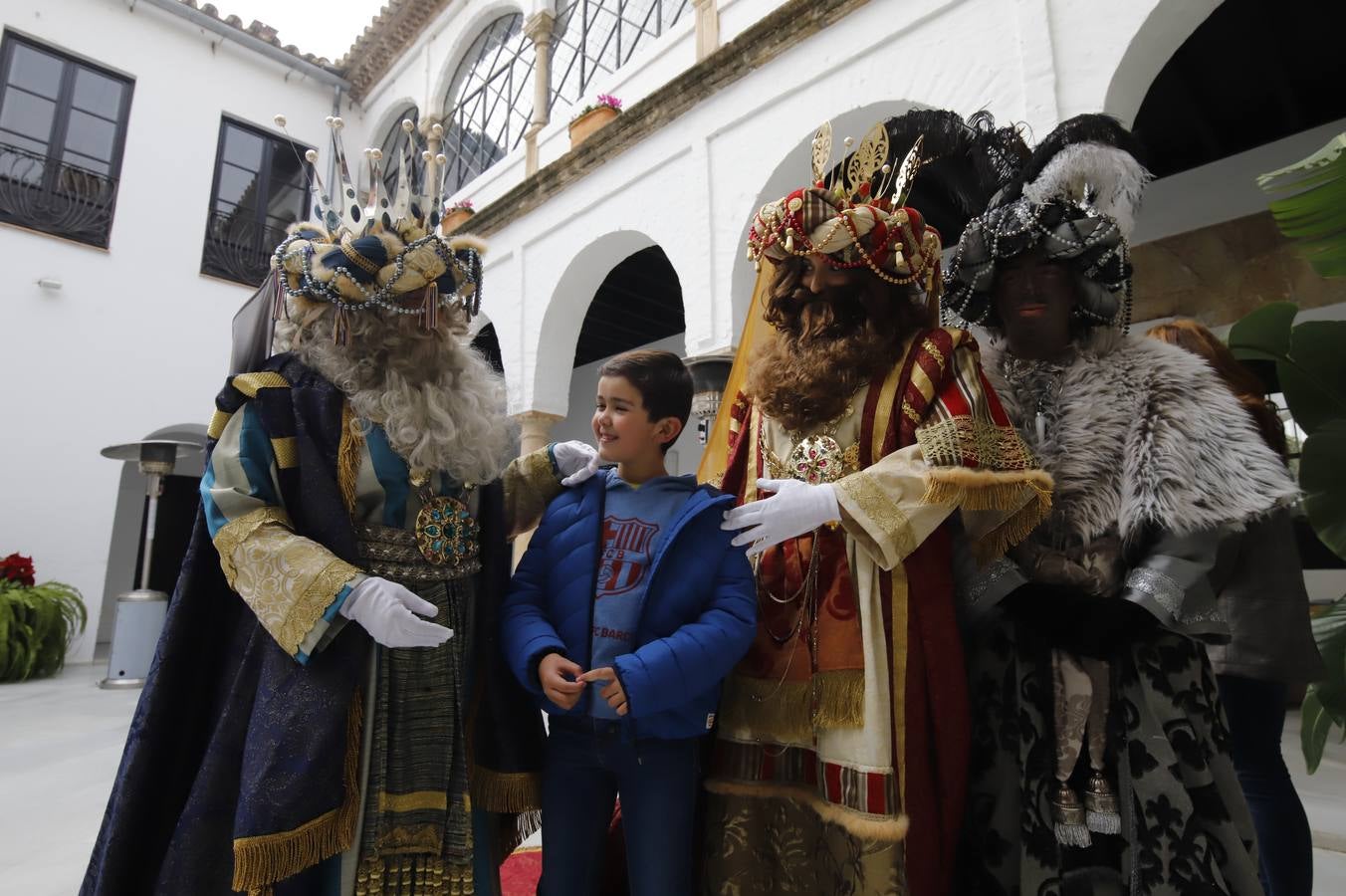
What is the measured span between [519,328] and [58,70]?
660cm

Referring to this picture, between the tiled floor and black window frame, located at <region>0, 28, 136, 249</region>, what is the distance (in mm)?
5178

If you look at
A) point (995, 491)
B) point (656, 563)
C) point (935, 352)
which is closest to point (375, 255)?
point (656, 563)

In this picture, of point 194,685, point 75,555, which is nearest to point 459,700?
point 194,685

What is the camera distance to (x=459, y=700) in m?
1.65

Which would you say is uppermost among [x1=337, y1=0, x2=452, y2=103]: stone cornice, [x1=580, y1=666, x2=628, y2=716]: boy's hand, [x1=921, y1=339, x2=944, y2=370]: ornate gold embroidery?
[x1=337, y1=0, x2=452, y2=103]: stone cornice

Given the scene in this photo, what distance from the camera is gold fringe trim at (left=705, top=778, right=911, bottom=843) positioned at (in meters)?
1.50

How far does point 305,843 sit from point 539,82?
25.6 ft

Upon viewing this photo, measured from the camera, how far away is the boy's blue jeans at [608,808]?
1574 millimetres

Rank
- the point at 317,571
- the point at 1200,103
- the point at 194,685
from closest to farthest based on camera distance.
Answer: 1. the point at 317,571
2. the point at 194,685
3. the point at 1200,103

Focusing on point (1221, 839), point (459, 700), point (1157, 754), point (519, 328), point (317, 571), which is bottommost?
point (1221, 839)

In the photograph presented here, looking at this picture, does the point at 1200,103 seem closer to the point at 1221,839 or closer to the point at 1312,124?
the point at 1312,124

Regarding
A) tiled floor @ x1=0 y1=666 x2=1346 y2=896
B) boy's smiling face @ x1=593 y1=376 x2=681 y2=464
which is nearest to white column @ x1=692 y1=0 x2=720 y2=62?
boy's smiling face @ x1=593 y1=376 x2=681 y2=464

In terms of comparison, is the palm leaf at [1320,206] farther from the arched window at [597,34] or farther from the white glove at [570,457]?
the arched window at [597,34]

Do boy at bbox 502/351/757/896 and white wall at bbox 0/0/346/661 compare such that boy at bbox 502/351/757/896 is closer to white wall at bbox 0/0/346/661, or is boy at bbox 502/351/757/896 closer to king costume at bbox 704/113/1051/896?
king costume at bbox 704/113/1051/896
